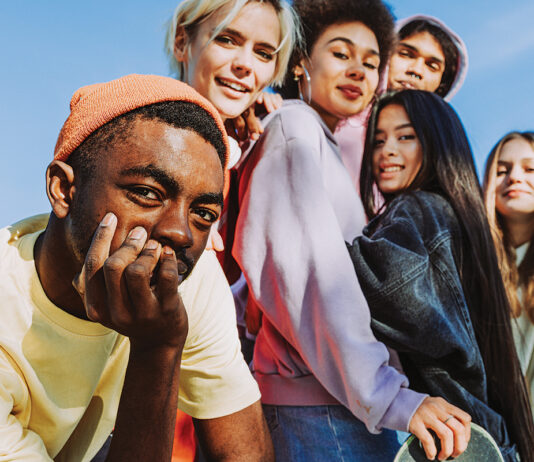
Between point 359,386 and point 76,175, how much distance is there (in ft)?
3.69

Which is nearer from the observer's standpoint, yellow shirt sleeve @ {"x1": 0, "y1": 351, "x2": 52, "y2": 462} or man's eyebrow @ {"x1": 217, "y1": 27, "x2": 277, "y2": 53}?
yellow shirt sleeve @ {"x1": 0, "y1": 351, "x2": 52, "y2": 462}

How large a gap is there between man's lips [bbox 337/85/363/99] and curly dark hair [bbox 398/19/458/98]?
128cm

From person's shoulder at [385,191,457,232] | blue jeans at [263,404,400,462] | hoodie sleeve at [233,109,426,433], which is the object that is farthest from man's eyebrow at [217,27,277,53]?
blue jeans at [263,404,400,462]

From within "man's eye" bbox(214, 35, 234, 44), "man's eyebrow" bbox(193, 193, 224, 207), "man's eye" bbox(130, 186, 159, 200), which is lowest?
"man's eyebrow" bbox(193, 193, 224, 207)

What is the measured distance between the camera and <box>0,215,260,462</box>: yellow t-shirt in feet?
4.97

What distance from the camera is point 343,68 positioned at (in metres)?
2.97

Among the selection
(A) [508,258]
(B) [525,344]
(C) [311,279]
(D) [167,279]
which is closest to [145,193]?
(D) [167,279]

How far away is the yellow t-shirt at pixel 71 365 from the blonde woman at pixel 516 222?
2.15 meters

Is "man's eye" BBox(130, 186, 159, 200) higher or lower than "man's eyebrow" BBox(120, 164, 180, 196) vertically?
lower

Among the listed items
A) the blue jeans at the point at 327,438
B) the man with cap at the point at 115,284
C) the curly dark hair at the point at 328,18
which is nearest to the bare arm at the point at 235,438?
the man with cap at the point at 115,284

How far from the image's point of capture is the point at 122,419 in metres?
1.45

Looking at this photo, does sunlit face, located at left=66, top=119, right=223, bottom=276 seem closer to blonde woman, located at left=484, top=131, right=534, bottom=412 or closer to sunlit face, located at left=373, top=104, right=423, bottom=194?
sunlit face, located at left=373, top=104, right=423, bottom=194

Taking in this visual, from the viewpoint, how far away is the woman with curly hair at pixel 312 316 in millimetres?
1931

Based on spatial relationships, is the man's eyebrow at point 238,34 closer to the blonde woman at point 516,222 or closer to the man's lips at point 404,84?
the man's lips at point 404,84
